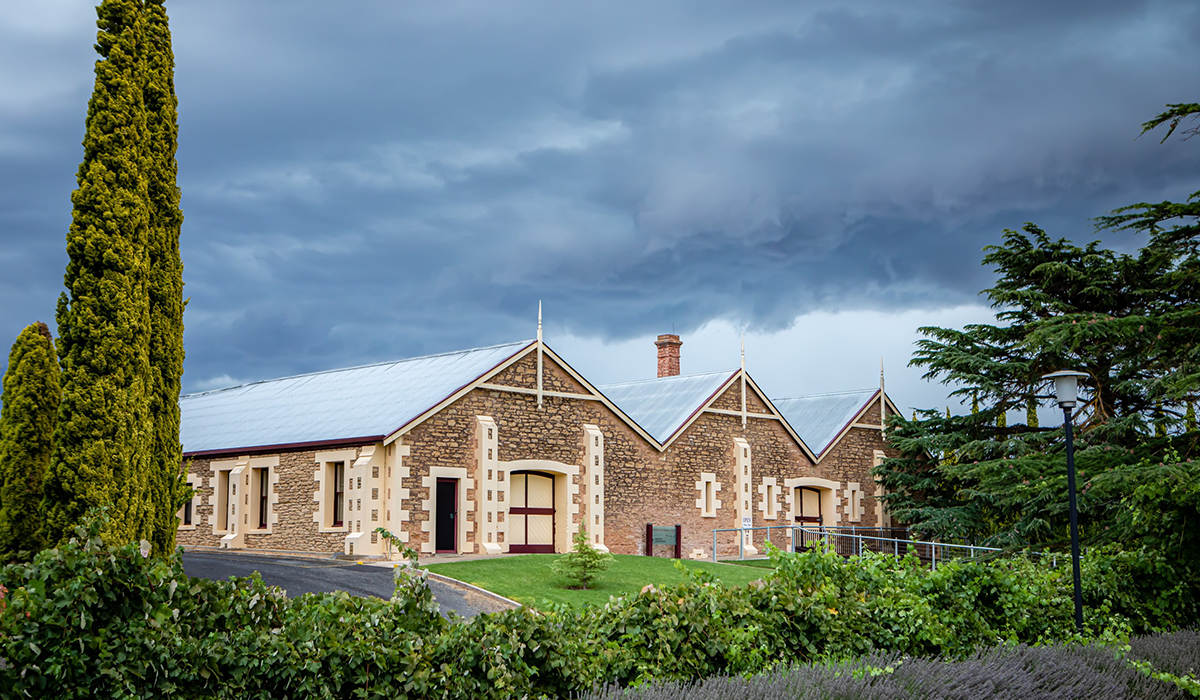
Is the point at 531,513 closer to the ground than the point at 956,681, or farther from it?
farther from it

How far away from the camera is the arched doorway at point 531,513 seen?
24031 millimetres

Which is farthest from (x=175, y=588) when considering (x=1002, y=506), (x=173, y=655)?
(x=1002, y=506)

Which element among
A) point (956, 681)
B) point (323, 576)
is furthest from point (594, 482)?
point (956, 681)

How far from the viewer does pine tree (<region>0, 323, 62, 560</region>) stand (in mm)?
14359

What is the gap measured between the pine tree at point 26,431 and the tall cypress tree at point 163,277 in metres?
1.92

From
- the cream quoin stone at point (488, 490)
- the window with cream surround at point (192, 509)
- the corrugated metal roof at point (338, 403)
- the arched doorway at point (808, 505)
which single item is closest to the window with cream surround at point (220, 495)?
the corrugated metal roof at point (338, 403)

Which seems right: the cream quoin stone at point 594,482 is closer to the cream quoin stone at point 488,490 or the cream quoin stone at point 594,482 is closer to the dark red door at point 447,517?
the cream quoin stone at point 488,490

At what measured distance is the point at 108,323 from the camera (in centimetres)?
1302

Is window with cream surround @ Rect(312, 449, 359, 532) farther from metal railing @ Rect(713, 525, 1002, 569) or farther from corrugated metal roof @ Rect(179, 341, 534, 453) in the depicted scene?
metal railing @ Rect(713, 525, 1002, 569)

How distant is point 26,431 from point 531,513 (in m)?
12.3

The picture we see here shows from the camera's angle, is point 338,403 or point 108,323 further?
point 338,403

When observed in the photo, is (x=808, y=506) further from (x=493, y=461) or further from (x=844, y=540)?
(x=493, y=461)

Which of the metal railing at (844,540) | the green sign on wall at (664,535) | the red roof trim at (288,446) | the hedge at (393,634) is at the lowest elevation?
the metal railing at (844,540)

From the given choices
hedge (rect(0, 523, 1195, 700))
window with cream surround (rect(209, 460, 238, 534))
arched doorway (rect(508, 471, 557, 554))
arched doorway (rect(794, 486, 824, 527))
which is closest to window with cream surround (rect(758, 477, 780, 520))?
arched doorway (rect(794, 486, 824, 527))
